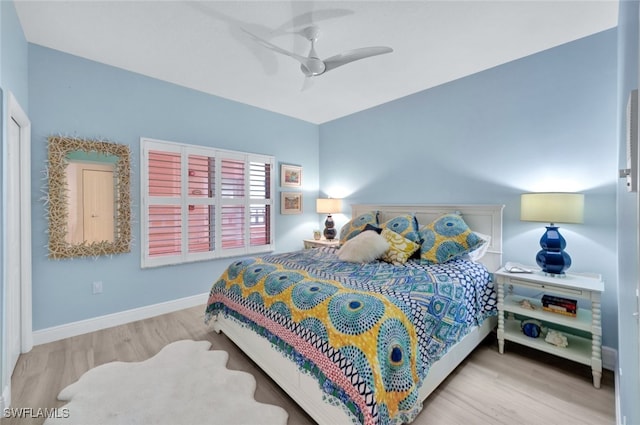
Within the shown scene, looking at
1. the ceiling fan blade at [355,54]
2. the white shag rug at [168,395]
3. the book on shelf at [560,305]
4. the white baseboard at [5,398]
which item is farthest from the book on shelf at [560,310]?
the white baseboard at [5,398]

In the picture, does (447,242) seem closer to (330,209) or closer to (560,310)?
(560,310)

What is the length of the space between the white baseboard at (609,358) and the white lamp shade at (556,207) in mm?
1092

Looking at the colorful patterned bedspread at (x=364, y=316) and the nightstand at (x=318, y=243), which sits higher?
the nightstand at (x=318, y=243)

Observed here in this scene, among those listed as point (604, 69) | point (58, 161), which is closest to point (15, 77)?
point (58, 161)

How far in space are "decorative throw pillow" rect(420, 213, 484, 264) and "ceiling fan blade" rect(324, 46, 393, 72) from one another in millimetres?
1745

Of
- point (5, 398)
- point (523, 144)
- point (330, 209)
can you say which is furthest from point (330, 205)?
point (5, 398)

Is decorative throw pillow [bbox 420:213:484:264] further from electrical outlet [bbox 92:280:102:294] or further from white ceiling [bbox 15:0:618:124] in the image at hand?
electrical outlet [bbox 92:280:102:294]

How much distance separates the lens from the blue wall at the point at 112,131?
266 centimetres

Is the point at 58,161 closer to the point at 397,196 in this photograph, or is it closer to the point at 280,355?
the point at 280,355

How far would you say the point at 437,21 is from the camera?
227 centimetres

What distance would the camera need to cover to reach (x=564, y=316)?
2238mm

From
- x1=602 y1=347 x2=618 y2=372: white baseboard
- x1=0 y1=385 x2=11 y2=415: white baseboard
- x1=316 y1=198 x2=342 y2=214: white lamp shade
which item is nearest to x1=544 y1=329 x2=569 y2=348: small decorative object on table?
x1=602 y1=347 x2=618 y2=372: white baseboard

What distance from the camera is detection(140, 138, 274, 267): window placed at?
10.9 feet

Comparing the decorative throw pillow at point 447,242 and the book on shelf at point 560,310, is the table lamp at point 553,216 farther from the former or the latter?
the decorative throw pillow at point 447,242
